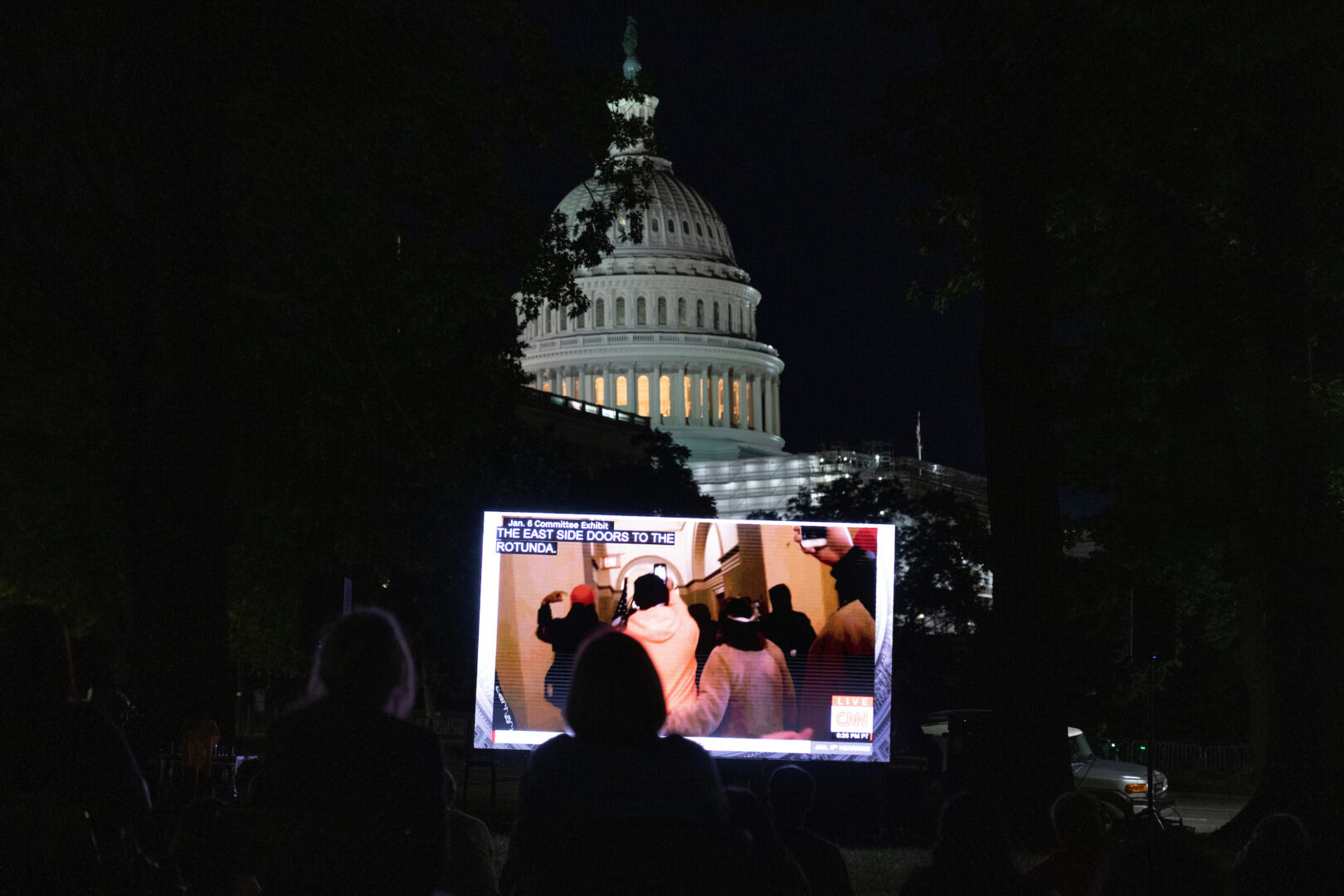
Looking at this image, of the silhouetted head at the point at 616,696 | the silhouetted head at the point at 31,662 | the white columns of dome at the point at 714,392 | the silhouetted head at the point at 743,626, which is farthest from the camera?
the white columns of dome at the point at 714,392

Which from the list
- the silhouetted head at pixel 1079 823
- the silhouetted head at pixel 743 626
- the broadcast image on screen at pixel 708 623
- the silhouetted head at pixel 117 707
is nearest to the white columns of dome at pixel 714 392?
the broadcast image on screen at pixel 708 623

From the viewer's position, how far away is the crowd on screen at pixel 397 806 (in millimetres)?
4852

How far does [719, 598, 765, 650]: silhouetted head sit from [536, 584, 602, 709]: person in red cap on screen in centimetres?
124

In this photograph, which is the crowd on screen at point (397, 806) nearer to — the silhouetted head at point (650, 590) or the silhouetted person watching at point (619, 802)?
the silhouetted person watching at point (619, 802)

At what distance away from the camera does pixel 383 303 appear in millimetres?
21609

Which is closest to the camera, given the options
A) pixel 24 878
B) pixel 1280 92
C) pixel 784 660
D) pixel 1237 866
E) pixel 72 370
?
pixel 24 878

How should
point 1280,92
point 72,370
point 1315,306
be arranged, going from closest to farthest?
point 1280,92
point 1315,306
point 72,370

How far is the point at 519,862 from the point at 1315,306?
20.6 meters

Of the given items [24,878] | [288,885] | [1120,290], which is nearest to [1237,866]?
[288,885]

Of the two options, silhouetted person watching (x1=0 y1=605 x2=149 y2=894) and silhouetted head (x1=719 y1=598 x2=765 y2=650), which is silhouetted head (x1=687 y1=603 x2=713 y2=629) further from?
silhouetted person watching (x1=0 y1=605 x2=149 y2=894)

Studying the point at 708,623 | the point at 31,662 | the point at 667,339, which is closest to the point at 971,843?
the point at 31,662

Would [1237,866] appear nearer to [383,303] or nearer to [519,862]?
[519,862]

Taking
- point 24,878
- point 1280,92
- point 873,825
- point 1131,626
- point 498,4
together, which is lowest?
point 873,825

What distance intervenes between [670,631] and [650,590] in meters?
0.42
